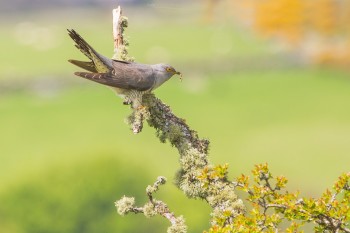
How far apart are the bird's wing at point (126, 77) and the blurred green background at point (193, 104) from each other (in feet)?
138

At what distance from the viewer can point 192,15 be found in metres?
147

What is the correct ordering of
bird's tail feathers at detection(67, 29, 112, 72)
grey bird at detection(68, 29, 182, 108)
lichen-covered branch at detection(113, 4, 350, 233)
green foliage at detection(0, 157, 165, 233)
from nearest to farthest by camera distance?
lichen-covered branch at detection(113, 4, 350, 233)
bird's tail feathers at detection(67, 29, 112, 72)
grey bird at detection(68, 29, 182, 108)
green foliage at detection(0, 157, 165, 233)

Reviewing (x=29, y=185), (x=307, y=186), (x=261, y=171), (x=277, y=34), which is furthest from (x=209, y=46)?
(x=261, y=171)

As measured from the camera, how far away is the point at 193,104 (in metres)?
106

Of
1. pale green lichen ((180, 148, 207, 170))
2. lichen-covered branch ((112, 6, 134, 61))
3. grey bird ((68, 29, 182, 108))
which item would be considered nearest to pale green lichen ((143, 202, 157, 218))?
pale green lichen ((180, 148, 207, 170))

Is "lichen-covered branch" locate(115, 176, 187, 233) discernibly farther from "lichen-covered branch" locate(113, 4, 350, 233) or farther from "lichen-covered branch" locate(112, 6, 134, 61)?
"lichen-covered branch" locate(112, 6, 134, 61)

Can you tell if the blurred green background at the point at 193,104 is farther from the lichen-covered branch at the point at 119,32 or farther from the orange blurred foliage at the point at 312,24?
the lichen-covered branch at the point at 119,32

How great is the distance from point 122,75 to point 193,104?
306 ft

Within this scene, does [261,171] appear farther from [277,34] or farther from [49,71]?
[277,34]

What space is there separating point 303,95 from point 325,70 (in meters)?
10.0

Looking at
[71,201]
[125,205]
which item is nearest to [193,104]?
[71,201]

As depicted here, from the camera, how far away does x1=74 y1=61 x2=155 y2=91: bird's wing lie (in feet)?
42.5

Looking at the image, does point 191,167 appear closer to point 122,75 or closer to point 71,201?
point 122,75

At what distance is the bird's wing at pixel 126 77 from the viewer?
13.0 meters
